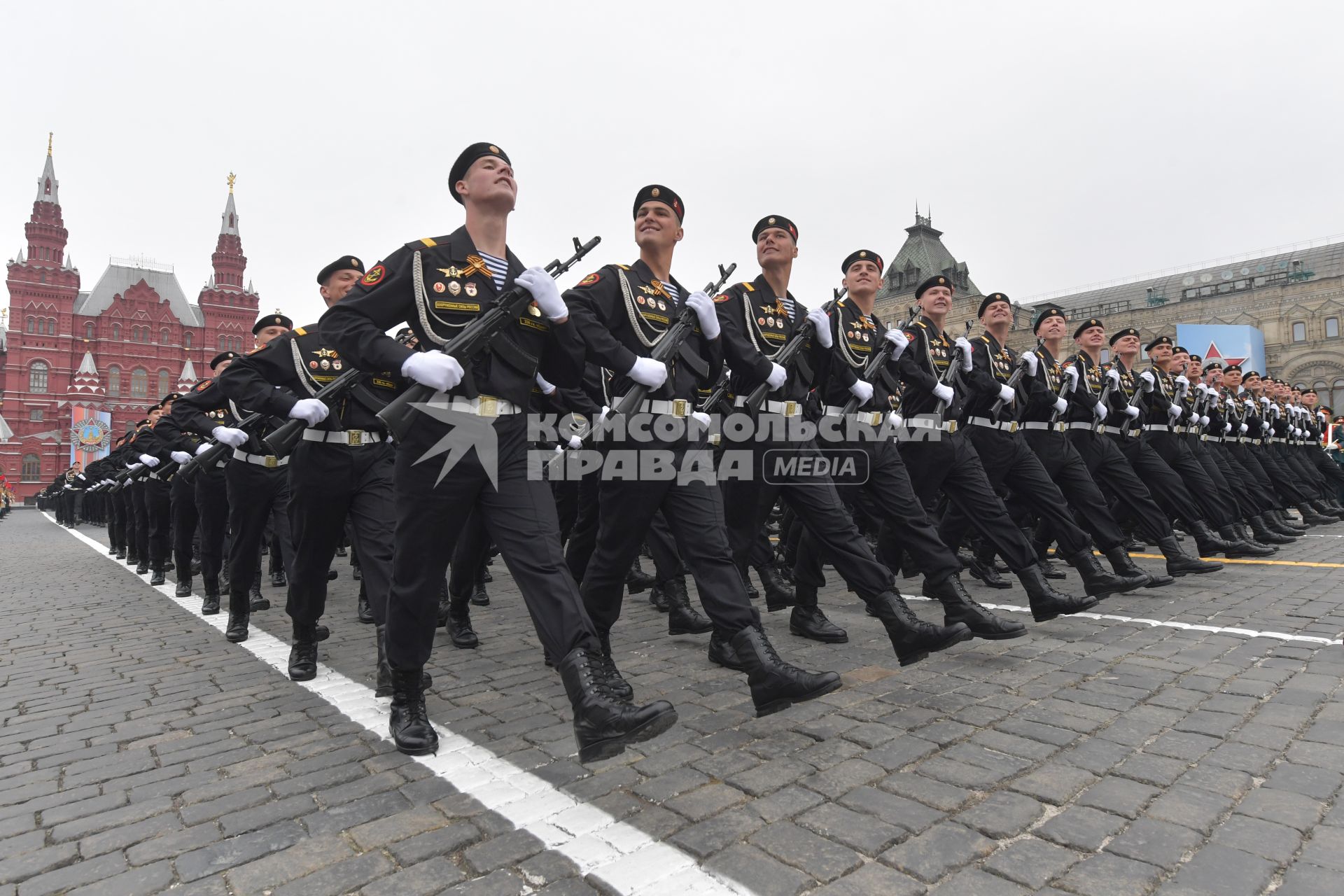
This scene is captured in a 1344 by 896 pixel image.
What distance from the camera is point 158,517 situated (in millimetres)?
9898

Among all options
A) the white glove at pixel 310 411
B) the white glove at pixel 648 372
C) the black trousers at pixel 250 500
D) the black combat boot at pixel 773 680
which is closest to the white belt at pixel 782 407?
the white glove at pixel 648 372

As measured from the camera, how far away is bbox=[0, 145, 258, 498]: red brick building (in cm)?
7112

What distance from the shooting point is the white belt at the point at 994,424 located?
5941mm

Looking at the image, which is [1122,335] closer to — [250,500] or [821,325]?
[821,325]

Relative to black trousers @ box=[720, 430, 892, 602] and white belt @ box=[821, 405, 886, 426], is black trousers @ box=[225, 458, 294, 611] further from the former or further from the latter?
white belt @ box=[821, 405, 886, 426]

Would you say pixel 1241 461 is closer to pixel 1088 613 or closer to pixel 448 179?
pixel 1088 613

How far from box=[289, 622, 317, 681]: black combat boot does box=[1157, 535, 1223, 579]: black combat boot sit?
6775 mm

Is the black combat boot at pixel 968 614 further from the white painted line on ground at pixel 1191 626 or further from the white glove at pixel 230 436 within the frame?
the white glove at pixel 230 436

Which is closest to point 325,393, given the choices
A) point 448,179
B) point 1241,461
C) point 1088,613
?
point 448,179

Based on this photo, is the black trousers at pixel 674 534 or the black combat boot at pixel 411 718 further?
the black trousers at pixel 674 534

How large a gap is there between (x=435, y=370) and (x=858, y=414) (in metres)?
2.90

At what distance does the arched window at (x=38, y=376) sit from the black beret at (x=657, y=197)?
90.5 meters

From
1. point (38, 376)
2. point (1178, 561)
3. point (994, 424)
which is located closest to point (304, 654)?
point (994, 424)

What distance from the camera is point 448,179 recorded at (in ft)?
11.4
